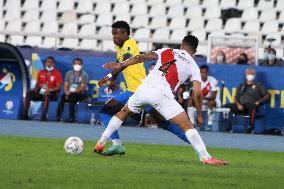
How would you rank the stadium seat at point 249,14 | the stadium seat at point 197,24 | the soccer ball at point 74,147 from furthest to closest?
the stadium seat at point 197,24 < the stadium seat at point 249,14 < the soccer ball at point 74,147

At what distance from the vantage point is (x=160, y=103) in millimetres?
12891

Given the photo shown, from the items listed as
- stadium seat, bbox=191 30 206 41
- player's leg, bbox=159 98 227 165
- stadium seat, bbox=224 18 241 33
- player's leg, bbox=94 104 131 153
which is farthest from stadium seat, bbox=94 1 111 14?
player's leg, bbox=159 98 227 165

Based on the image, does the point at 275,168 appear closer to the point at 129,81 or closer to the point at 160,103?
the point at 160,103

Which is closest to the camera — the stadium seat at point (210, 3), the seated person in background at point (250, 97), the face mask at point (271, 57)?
the seated person in background at point (250, 97)

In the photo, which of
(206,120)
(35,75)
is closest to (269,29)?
(206,120)

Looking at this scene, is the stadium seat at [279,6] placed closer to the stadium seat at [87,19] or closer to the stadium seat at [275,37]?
the stadium seat at [275,37]

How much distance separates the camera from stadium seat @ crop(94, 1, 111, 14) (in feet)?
100

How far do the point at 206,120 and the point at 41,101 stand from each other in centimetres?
428

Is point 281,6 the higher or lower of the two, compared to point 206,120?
higher

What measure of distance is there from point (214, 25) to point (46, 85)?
21.2 ft

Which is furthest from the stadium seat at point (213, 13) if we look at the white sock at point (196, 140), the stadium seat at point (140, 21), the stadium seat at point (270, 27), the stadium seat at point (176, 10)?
the white sock at point (196, 140)

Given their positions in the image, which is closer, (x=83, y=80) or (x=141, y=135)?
(x=141, y=135)

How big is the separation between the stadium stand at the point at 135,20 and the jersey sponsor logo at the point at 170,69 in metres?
14.5

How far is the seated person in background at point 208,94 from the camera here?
2382 cm
